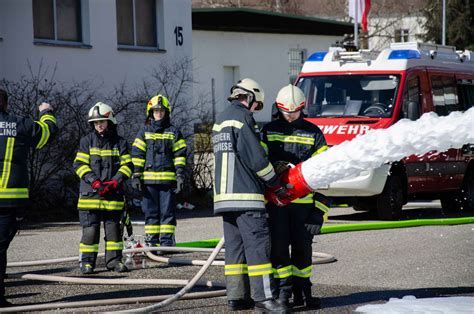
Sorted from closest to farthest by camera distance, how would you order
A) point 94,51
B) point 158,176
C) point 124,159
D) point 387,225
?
1. point 124,159
2. point 158,176
3. point 387,225
4. point 94,51

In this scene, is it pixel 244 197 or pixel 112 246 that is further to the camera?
pixel 112 246

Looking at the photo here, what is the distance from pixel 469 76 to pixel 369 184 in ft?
13.9

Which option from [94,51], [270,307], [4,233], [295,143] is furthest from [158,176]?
[94,51]

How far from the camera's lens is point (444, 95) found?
17.3m

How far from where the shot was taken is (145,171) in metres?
12.0

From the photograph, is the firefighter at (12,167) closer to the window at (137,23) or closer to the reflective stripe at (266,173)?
the reflective stripe at (266,173)

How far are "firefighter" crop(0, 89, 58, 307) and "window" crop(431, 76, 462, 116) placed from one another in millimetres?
9361

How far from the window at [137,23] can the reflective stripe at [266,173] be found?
48.1ft

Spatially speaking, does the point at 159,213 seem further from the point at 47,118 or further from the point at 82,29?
the point at 82,29

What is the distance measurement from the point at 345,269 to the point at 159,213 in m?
2.52

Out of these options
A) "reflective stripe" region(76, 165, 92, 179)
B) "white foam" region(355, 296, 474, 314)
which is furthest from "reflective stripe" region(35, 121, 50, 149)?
"white foam" region(355, 296, 474, 314)

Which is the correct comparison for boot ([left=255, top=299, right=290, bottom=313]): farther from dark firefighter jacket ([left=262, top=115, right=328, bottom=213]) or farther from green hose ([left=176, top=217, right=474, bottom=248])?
green hose ([left=176, top=217, right=474, bottom=248])

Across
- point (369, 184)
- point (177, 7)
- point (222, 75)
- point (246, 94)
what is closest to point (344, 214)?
point (369, 184)

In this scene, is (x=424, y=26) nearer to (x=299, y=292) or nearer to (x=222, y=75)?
(x=222, y=75)
